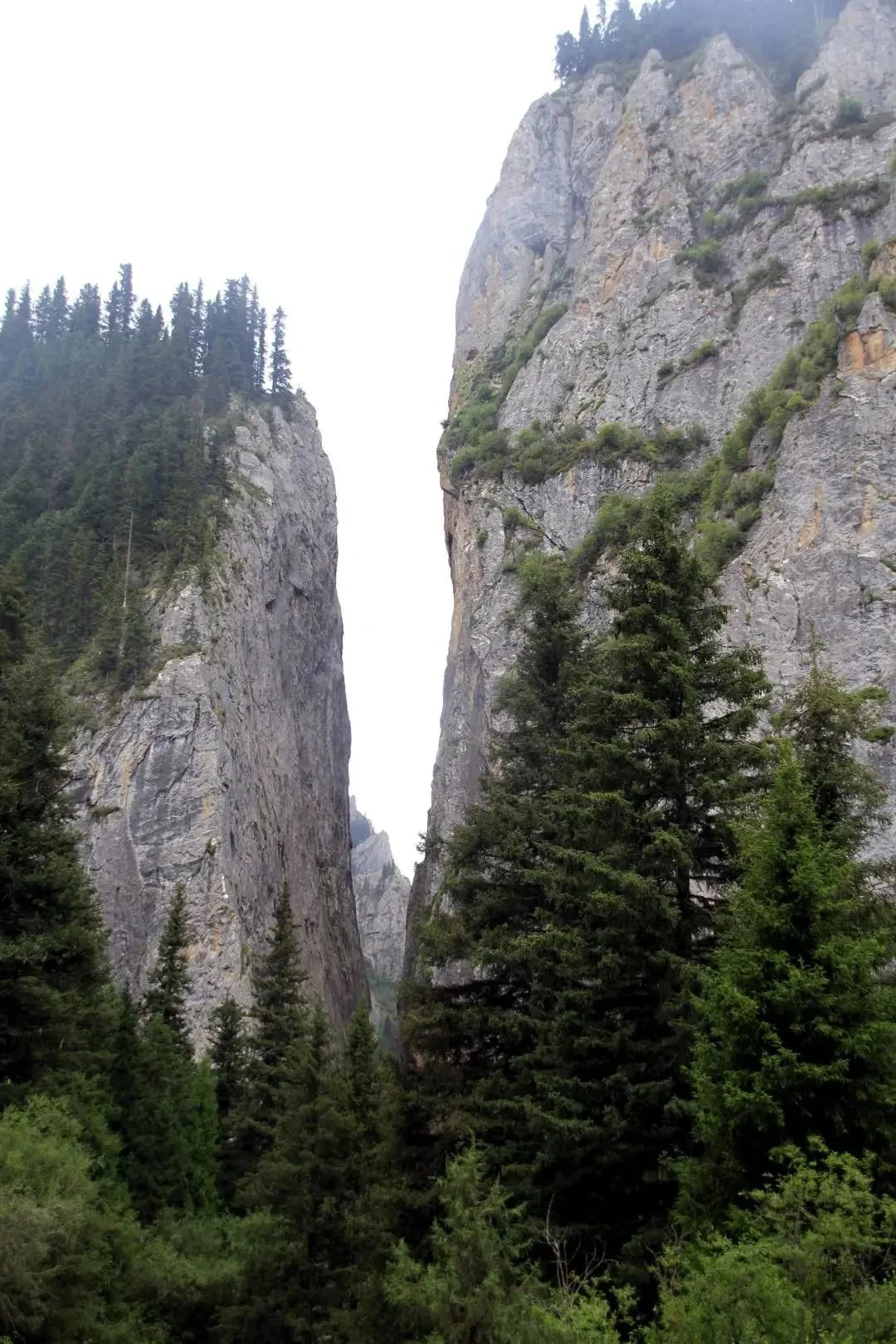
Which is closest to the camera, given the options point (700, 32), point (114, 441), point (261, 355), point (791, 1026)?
point (791, 1026)

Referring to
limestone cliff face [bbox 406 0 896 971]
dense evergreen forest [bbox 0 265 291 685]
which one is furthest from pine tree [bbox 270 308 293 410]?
limestone cliff face [bbox 406 0 896 971]

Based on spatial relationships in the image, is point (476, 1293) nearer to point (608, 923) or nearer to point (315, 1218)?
point (608, 923)

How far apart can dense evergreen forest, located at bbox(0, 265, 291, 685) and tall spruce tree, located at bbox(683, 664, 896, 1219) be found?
138ft

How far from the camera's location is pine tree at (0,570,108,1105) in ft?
55.2

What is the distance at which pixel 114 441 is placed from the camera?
6819 cm

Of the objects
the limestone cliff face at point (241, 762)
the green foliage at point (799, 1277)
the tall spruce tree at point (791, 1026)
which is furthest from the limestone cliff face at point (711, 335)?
the green foliage at point (799, 1277)

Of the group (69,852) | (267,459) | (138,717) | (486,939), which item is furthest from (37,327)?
(486,939)

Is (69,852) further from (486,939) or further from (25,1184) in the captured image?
(486,939)

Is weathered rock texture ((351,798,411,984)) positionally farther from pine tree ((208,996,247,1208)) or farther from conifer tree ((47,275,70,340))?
pine tree ((208,996,247,1208))

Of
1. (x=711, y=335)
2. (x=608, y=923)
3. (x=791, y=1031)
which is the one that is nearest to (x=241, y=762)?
(x=711, y=335)

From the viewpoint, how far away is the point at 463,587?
4544cm

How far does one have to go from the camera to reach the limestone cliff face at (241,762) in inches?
1721

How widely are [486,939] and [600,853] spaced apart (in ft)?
10.1

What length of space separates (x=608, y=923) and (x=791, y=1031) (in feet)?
11.6
